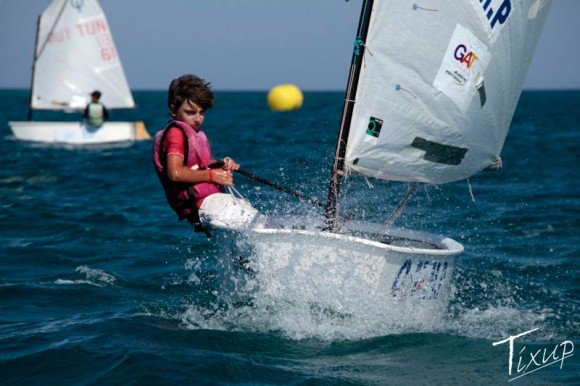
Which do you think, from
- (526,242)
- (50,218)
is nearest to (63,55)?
(50,218)

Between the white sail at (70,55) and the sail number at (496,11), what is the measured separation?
19.9m

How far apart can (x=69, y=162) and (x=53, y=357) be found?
1338 cm

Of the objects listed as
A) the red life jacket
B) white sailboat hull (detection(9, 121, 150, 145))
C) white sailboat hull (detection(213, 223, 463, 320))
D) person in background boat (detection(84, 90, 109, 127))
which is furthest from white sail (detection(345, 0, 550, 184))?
white sailboat hull (detection(9, 121, 150, 145))

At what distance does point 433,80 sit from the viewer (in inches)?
237

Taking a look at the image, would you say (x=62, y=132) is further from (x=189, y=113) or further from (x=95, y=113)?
(x=189, y=113)

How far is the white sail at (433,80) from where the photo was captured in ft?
19.1

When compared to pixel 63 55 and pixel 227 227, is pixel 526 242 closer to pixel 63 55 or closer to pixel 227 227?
pixel 227 227

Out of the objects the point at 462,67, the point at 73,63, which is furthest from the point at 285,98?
the point at 462,67

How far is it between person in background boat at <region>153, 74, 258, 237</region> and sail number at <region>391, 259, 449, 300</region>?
114 cm

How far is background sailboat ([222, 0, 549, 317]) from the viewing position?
5.42 m

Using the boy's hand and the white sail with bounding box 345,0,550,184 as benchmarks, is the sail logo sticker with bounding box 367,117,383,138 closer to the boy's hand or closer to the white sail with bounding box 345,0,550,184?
the white sail with bounding box 345,0,550,184

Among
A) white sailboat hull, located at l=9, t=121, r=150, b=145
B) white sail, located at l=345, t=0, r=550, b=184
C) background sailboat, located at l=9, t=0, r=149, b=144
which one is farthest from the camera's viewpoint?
background sailboat, located at l=9, t=0, r=149, b=144

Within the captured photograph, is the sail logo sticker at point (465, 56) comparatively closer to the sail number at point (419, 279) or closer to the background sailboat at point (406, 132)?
the background sailboat at point (406, 132)

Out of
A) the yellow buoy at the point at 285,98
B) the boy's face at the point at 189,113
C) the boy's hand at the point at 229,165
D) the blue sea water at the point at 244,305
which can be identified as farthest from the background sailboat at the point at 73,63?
the yellow buoy at the point at 285,98
